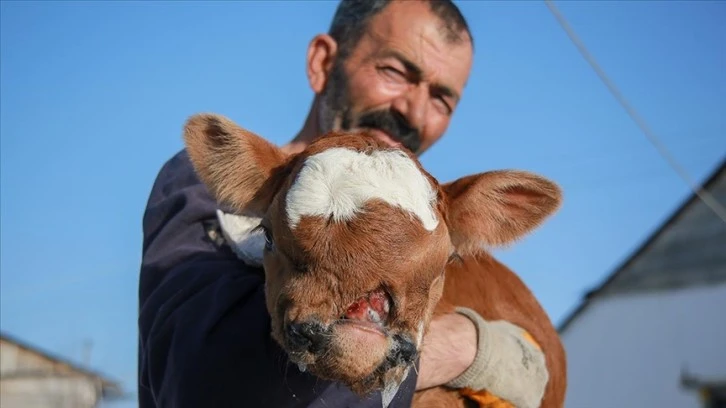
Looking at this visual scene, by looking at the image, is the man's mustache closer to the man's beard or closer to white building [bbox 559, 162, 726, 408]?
the man's beard

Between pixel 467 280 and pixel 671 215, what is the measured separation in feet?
33.9

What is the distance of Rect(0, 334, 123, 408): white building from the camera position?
8156 millimetres

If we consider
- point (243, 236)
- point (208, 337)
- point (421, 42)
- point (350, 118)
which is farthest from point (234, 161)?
point (421, 42)

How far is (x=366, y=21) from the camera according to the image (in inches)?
166

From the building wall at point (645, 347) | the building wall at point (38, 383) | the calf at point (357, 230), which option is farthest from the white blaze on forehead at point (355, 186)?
the building wall at point (645, 347)

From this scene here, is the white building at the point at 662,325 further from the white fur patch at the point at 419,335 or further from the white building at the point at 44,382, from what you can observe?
the white fur patch at the point at 419,335

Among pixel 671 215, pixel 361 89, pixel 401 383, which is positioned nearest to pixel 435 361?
pixel 401 383

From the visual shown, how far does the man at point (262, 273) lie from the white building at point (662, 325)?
25.8ft

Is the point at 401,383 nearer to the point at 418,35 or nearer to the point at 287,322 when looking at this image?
the point at 287,322

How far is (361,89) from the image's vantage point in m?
3.98

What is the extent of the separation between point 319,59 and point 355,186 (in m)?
2.08

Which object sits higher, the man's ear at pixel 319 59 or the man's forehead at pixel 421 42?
the man's ear at pixel 319 59

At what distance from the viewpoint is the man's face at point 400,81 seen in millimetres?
3965

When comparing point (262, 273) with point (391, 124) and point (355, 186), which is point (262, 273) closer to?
point (355, 186)
